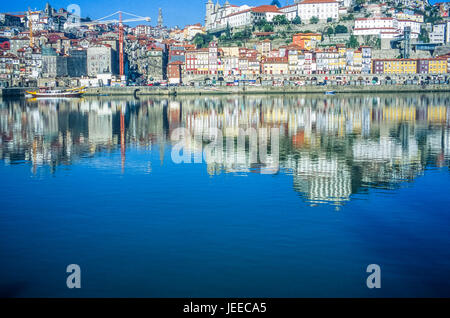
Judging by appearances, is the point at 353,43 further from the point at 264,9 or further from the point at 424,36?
the point at 264,9

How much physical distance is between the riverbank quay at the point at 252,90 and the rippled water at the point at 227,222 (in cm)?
3810

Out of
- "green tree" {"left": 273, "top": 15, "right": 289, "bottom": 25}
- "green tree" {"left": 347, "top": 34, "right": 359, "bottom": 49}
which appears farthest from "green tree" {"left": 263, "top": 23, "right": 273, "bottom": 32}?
"green tree" {"left": 347, "top": 34, "right": 359, "bottom": 49}

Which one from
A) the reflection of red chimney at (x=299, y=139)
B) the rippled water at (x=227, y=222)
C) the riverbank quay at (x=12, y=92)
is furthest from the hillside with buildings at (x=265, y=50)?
the rippled water at (x=227, y=222)

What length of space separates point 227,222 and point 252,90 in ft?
152

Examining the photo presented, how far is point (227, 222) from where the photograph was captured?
7.68 meters

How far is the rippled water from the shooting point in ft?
18.4

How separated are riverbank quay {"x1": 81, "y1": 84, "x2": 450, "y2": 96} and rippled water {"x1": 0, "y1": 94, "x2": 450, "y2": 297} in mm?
38097

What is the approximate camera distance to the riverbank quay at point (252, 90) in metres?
52.7

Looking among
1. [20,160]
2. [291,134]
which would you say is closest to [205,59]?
[291,134]

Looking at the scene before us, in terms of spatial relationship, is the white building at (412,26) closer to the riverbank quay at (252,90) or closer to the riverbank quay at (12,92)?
the riverbank quay at (252,90)

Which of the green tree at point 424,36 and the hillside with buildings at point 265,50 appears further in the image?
the green tree at point 424,36

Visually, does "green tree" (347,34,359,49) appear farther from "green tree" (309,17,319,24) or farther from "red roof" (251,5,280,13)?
"red roof" (251,5,280,13)

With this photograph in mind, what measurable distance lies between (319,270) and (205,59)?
5577 cm

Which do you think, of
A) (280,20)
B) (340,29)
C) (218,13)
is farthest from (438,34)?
(218,13)
